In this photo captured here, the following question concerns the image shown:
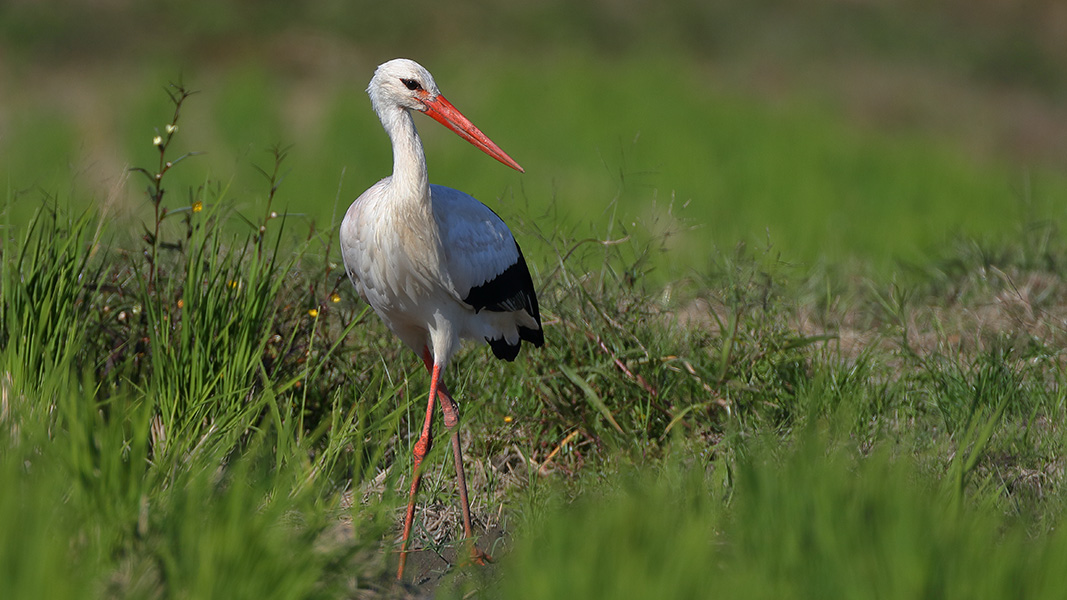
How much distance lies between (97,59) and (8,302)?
13.5m

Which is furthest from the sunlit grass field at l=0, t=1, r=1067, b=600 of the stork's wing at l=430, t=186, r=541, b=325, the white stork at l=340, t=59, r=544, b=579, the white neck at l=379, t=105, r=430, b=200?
the white neck at l=379, t=105, r=430, b=200

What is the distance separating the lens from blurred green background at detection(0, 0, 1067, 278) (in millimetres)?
7645

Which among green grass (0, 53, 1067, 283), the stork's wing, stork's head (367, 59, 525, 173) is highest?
stork's head (367, 59, 525, 173)

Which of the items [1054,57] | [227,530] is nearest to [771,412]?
[227,530]

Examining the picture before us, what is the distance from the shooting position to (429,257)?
3.35m

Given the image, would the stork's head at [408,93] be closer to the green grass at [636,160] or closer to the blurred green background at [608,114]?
the blurred green background at [608,114]

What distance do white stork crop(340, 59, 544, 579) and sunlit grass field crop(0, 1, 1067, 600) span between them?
197 mm

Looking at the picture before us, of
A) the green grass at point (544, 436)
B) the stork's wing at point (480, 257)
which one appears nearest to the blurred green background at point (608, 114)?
the stork's wing at point (480, 257)

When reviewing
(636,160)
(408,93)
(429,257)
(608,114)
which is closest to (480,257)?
(429,257)

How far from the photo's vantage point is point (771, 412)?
3801mm

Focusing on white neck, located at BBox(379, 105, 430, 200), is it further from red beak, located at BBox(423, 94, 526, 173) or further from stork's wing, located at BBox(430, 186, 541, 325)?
stork's wing, located at BBox(430, 186, 541, 325)

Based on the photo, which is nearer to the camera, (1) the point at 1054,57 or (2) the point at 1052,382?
(2) the point at 1052,382

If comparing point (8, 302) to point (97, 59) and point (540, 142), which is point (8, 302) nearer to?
point (540, 142)

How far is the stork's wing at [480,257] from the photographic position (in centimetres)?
352
